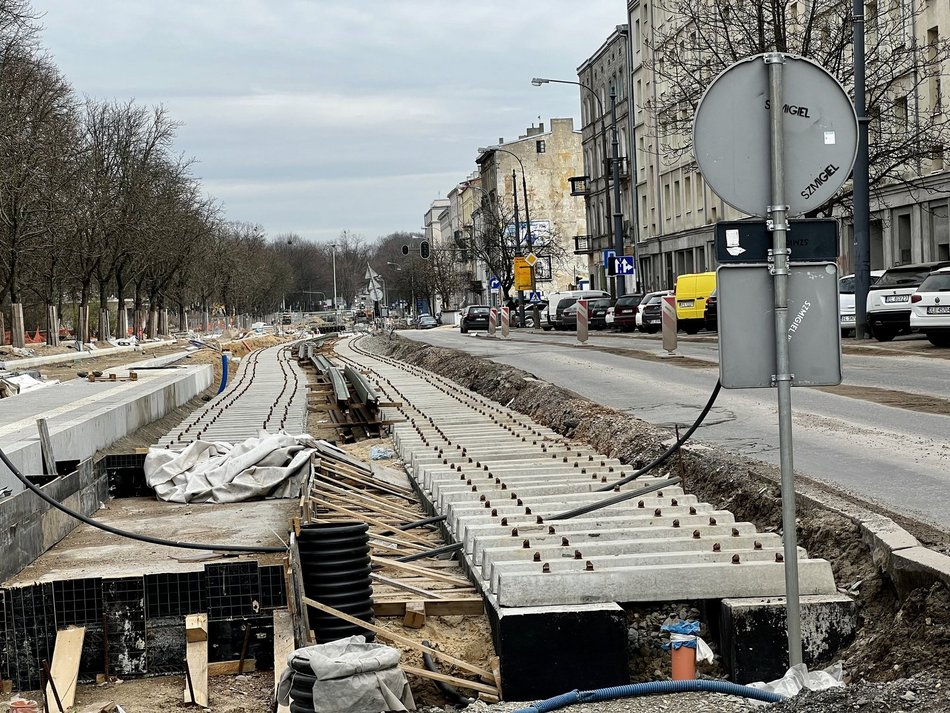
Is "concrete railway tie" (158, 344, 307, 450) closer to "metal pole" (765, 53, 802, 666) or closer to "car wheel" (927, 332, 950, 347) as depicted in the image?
"metal pole" (765, 53, 802, 666)

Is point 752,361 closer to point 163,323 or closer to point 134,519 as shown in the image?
point 134,519

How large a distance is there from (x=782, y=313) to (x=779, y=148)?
67 centimetres

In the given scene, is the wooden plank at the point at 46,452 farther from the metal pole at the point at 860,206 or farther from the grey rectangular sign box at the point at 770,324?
the metal pole at the point at 860,206

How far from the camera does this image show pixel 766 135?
5.27 meters

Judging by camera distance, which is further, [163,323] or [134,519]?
[163,323]

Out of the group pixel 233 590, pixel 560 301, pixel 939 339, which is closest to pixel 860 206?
pixel 939 339

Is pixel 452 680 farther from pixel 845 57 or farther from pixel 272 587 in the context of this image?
pixel 845 57

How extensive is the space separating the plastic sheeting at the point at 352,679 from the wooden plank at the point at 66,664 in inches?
48.4

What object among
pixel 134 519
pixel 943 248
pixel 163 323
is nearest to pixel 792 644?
pixel 134 519

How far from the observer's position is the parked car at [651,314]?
44.0m

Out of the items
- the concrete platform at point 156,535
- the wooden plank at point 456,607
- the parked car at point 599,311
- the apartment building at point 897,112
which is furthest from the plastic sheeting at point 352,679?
the parked car at point 599,311

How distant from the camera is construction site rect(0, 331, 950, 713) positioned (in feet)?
19.1

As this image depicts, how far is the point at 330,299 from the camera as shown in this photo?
183250 mm

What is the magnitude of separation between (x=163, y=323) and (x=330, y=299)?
103688 mm
